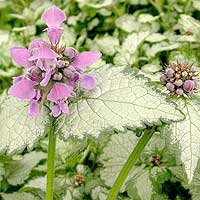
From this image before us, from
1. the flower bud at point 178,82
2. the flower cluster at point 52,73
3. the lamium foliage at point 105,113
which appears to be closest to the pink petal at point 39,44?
the flower cluster at point 52,73

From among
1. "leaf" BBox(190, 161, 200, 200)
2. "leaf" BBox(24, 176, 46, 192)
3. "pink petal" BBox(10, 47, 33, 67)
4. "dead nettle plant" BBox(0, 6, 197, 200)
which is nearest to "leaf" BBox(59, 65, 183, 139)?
"dead nettle plant" BBox(0, 6, 197, 200)

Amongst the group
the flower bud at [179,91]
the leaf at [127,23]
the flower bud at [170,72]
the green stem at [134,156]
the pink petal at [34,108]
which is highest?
the flower bud at [170,72]

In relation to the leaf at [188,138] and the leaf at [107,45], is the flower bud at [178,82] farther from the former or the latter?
the leaf at [107,45]

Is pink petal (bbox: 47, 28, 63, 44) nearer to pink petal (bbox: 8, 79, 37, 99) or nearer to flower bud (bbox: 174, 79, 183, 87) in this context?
pink petal (bbox: 8, 79, 37, 99)

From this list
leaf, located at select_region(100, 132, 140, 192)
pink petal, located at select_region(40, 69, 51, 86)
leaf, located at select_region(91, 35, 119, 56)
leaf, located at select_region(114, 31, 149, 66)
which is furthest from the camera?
leaf, located at select_region(91, 35, 119, 56)

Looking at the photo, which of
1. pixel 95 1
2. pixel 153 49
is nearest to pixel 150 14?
pixel 95 1

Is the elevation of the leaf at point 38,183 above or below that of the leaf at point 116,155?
below

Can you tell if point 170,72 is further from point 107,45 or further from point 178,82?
point 107,45

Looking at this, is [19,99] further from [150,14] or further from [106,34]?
[150,14]

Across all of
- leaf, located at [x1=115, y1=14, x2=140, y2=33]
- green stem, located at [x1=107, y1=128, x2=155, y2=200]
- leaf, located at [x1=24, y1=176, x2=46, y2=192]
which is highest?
green stem, located at [x1=107, y1=128, x2=155, y2=200]
